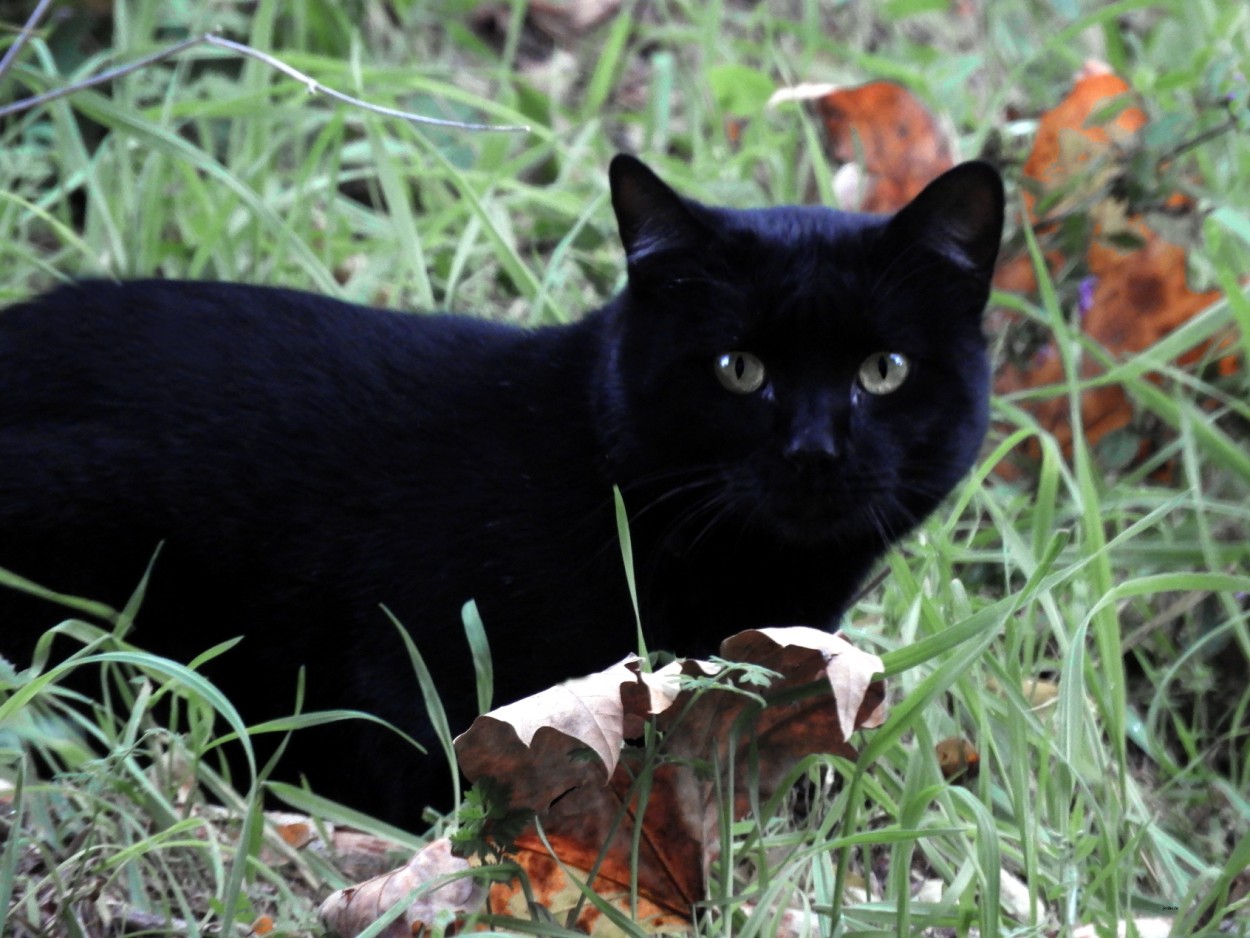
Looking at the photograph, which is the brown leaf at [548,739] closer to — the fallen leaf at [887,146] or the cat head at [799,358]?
the cat head at [799,358]

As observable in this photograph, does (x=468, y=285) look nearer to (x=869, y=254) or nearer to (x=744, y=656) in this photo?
(x=869, y=254)

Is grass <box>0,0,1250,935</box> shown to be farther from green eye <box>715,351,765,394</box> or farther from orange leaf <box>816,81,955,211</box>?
green eye <box>715,351,765,394</box>

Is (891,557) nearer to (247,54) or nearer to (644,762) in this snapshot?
(644,762)

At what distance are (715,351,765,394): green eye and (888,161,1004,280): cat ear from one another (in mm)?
219

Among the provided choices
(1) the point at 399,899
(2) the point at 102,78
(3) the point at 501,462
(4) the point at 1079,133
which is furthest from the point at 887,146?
(1) the point at 399,899

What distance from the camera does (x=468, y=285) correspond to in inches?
100.0

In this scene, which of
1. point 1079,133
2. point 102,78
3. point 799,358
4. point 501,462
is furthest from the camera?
point 1079,133

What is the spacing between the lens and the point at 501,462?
176 cm

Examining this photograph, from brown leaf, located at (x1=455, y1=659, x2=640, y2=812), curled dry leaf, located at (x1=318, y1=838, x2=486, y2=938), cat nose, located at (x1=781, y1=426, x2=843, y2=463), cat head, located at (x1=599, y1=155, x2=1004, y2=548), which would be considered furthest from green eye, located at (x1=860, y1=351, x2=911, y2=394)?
curled dry leaf, located at (x1=318, y1=838, x2=486, y2=938)

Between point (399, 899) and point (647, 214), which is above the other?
point (647, 214)

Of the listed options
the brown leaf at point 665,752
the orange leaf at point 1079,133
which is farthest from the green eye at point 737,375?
the orange leaf at point 1079,133

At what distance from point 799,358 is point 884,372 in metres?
0.11

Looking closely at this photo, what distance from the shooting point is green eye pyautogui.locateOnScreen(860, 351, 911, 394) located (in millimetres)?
1659

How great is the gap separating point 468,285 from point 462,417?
793 millimetres
